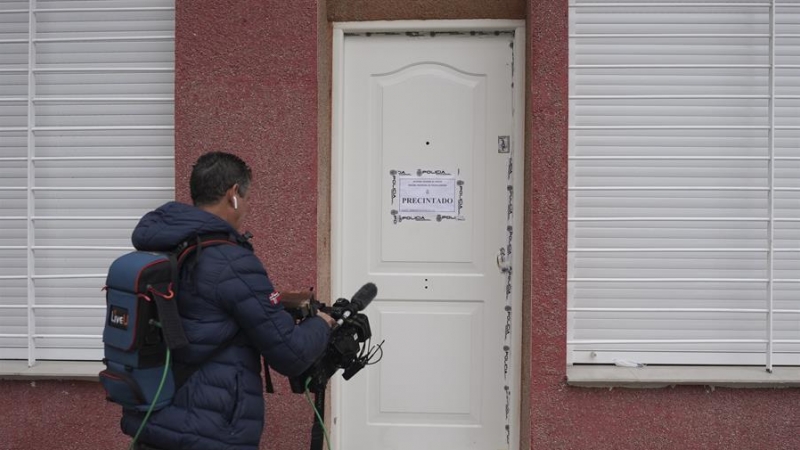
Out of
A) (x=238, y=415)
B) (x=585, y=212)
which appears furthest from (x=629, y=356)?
(x=238, y=415)

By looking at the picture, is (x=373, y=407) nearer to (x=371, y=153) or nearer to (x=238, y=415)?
(x=371, y=153)

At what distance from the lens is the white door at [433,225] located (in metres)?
4.35

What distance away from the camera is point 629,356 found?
4.22m

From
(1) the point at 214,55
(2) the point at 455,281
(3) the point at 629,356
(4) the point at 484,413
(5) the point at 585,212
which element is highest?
(1) the point at 214,55

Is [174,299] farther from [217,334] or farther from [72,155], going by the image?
[72,155]

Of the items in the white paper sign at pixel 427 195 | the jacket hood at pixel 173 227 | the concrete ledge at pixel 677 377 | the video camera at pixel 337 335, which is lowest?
the concrete ledge at pixel 677 377

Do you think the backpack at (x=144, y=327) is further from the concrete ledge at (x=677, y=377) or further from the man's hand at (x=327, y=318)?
the concrete ledge at (x=677, y=377)

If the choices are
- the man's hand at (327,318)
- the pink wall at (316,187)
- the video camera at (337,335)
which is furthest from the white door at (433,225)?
the video camera at (337,335)

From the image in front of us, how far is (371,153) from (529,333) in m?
1.37

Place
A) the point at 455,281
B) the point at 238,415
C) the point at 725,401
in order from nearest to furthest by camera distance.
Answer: the point at 238,415
the point at 725,401
the point at 455,281

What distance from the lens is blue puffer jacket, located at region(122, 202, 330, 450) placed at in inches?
102

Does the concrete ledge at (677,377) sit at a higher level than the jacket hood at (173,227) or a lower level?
lower

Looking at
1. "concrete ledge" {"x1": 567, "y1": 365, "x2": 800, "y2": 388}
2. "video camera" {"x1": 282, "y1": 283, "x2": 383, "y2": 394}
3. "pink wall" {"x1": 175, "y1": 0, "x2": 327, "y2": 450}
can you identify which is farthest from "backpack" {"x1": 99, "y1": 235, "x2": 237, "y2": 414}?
"concrete ledge" {"x1": 567, "y1": 365, "x2": 800, "y2": 388}

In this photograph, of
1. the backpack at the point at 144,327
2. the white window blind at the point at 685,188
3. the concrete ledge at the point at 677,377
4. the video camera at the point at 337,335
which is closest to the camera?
the backpack at the point at 144,327
